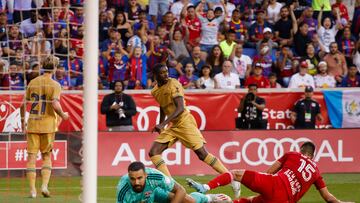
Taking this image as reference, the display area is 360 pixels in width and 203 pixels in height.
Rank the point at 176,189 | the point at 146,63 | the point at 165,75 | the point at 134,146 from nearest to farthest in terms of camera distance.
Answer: the point at 176,189 < the point at 165,75 < the point at 134,146 < the point at 146,63

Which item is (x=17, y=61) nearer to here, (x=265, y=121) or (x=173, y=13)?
(x=265, y=121)

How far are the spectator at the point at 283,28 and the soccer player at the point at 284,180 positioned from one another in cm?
1259

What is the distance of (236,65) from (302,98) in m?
2.39

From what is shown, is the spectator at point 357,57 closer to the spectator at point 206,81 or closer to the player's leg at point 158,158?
the spectator at point 206,81

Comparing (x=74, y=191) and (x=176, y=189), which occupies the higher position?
(x=176, y=189)

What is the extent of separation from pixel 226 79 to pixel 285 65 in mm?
2064

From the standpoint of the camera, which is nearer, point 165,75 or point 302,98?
point 165,75

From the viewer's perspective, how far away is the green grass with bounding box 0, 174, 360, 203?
17859 millimetres

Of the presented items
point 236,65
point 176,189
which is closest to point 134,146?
point 236,65

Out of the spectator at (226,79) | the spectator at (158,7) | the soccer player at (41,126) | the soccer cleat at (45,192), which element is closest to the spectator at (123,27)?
the spectator at (158,7)

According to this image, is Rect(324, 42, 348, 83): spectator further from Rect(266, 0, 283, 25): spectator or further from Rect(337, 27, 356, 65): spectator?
Rect(266, 0, 283, 25): spectator

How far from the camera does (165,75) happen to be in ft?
57.2

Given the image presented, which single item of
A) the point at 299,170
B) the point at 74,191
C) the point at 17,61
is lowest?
the point at 74,191

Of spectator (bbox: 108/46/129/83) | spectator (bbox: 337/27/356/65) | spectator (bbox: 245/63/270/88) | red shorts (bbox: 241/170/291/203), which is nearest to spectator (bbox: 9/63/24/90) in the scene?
red shorts (bbox: 241/170/291/203)
